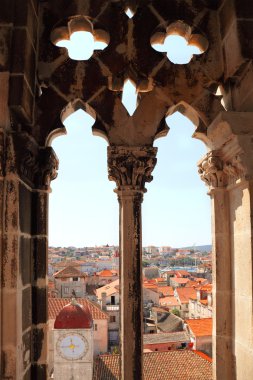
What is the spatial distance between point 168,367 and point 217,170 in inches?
779

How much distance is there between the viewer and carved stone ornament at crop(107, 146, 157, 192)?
358 cm

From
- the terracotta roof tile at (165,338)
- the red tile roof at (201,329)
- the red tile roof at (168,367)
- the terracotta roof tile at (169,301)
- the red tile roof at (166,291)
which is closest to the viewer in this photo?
the red tile roof at (168,367)

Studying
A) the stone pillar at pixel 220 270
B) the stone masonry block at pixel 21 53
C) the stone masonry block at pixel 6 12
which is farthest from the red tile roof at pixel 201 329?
the stone masonry block at pixel 6 12

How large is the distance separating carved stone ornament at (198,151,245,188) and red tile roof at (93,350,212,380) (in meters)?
18.3

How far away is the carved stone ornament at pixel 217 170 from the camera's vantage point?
3.53 m

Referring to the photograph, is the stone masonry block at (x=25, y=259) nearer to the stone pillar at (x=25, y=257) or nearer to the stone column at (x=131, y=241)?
the stone pillar at (x=25, y=257)

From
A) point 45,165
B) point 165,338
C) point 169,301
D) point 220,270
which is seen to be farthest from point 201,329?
point 45,165

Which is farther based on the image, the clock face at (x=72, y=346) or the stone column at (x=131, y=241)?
the clock face at (x=72, y=346)

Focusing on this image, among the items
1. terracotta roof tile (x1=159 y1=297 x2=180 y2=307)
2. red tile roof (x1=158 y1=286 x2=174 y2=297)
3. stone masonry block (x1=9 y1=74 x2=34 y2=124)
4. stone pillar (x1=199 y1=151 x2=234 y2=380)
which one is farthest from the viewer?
red tile roof (x1=158 y1=286 x2=174 y2=297)

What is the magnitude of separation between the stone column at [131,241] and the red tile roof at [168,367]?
1803 cm

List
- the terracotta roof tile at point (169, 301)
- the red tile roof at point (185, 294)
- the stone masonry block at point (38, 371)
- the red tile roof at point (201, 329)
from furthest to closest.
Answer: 1. the terracotta roof tile at point (169, 301)
2. the red tile roof at point (185, 294)
3. the red tile roof at point (201, 329)
4. the stone masonry block at point (38, 371)

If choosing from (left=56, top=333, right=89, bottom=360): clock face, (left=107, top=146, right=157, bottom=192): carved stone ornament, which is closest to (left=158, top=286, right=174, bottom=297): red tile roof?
(left=56, top=333, right=89, bottom=360): clock face

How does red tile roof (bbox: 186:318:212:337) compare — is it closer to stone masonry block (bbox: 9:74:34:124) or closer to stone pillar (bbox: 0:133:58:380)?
stone pillar (bbox: 0:133:58:380)

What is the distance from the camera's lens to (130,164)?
11.7ft
